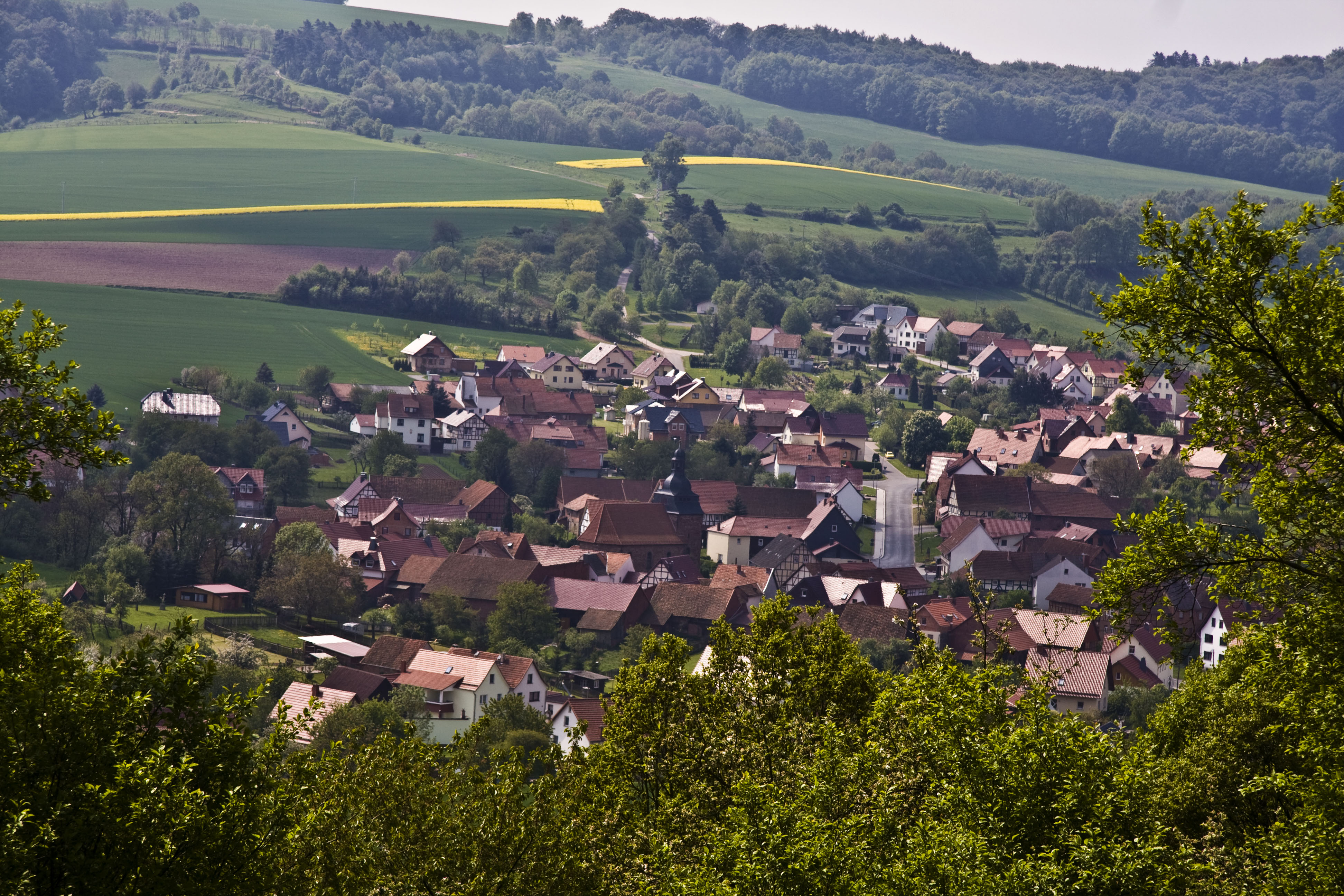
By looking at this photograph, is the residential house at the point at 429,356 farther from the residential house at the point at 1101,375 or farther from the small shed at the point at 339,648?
the residential house at the point at 1101,375

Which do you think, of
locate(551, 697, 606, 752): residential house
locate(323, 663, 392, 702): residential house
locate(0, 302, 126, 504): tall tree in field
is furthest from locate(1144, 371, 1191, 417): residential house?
locate(0, 302, 126, 504): tall tree in field

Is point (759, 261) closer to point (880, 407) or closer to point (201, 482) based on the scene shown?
point (880, 407)

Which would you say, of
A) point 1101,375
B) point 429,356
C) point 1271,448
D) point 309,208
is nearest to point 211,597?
point 429,356

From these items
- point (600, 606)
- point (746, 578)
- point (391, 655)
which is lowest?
point (746, 578)

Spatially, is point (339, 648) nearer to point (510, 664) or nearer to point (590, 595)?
point (510, 664)

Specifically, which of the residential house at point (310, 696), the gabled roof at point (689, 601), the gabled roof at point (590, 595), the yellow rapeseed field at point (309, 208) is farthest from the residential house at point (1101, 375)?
the residential house at point (310, 696)

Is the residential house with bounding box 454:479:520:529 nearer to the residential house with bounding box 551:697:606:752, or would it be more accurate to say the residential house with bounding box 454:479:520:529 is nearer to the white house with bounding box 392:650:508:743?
the white house with bounding box 392:650:508:743
